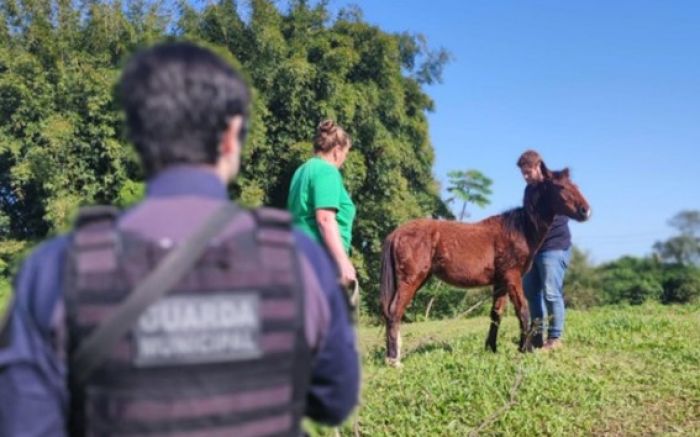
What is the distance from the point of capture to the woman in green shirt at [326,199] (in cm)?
497

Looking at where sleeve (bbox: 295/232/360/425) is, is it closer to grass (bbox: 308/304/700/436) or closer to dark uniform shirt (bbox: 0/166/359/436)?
dark uniform shirt (bbox: 0/166/359/436)

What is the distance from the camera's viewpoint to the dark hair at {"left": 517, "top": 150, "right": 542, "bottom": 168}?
8.10m

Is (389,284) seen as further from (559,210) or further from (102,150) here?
(102,150)

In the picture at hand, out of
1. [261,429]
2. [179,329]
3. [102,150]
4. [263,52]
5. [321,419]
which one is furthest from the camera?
[263,52]

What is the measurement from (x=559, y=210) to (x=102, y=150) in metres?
16.6

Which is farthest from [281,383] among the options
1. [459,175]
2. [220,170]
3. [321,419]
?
[459,175]

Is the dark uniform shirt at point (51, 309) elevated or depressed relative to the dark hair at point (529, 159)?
depressed

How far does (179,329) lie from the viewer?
1.58 meters

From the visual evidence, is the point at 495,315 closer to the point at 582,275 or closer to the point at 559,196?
the point at 559,196

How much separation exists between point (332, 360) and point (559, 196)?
6.67 meters

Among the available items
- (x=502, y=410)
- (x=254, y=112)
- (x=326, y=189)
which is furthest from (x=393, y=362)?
(x=254, y=112)

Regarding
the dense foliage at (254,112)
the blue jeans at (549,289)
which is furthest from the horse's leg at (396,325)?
the dense foliage at (254,112)

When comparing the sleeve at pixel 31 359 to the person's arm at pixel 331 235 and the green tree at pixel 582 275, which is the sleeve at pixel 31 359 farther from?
the green tree at pixel 582 275

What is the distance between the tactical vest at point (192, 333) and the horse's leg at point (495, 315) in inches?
267
